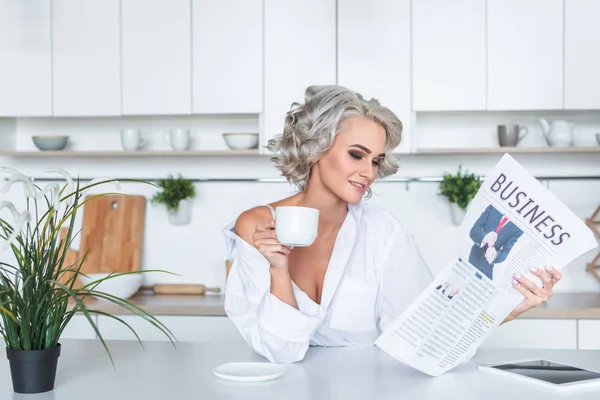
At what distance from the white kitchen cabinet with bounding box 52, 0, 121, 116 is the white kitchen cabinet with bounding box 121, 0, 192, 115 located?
0.16 feet

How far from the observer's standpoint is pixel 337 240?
6.67ft

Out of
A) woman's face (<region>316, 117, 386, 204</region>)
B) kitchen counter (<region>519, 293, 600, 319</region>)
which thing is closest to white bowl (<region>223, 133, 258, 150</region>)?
woman's face (<region>316, 117, 386, 204</region>)

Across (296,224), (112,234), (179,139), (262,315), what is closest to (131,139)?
(179,139)

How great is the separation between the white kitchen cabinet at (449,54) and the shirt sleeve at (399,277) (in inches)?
46.5

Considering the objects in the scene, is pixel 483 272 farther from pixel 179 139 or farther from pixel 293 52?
pixel 179 139

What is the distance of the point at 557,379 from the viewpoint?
4.65 ft

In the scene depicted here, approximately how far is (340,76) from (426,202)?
757 mm

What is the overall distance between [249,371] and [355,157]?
70cm

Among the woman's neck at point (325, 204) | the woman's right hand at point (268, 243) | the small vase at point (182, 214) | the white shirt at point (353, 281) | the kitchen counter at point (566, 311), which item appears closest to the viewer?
the woman's right hand at point (268, 243)

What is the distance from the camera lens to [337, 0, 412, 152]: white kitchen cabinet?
10.1ft

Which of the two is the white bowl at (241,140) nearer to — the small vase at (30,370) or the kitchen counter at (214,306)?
the kitchen counter at (214,306)

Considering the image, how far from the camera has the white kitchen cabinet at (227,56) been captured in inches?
124

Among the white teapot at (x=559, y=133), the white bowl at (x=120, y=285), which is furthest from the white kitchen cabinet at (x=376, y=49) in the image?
the white bowl at (x=120, y=285)

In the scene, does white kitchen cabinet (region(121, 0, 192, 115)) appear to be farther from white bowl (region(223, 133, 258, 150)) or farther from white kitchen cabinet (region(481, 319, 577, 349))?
white kitchen cabinet (region(481, 319, 577, 349))
